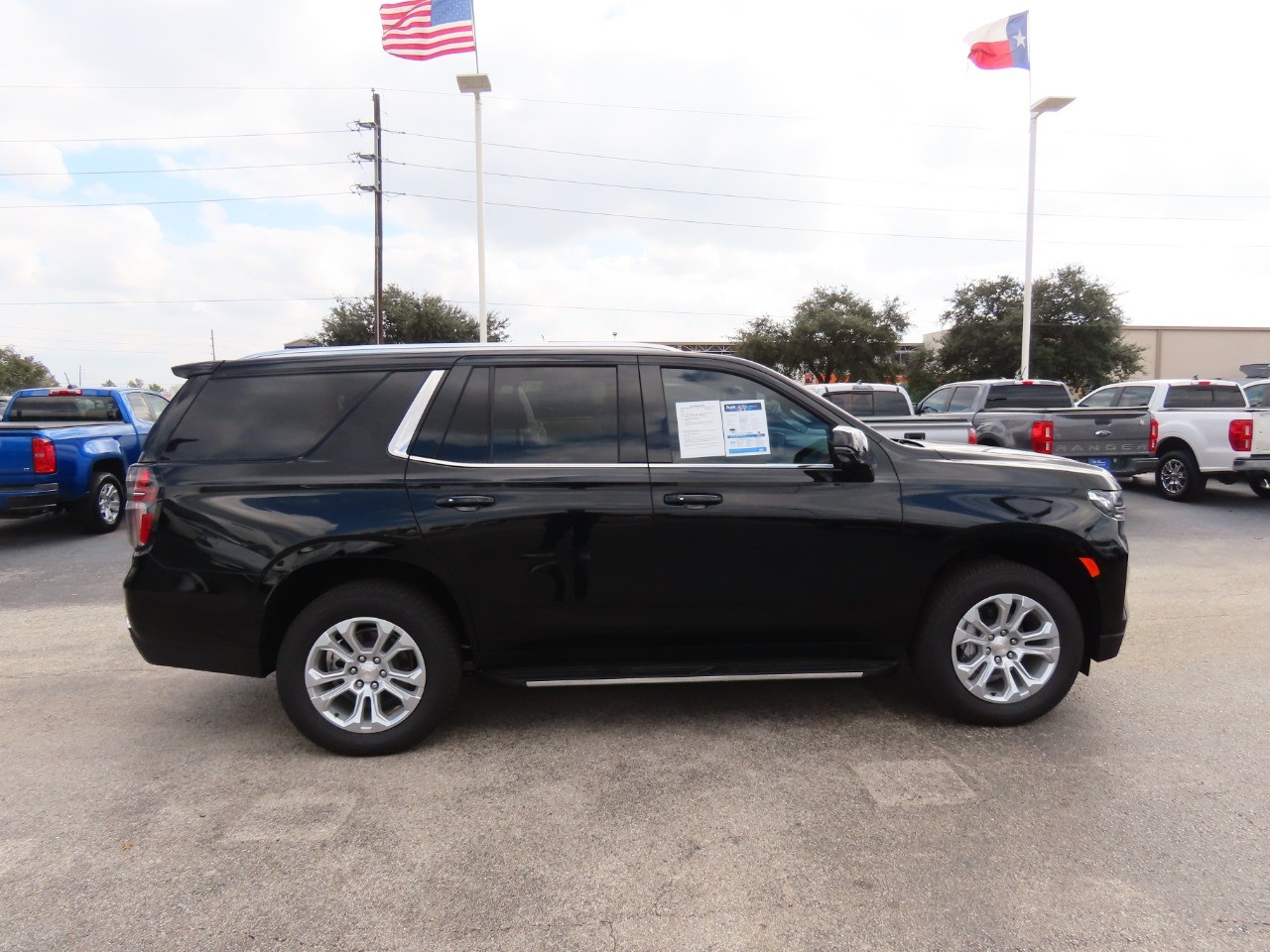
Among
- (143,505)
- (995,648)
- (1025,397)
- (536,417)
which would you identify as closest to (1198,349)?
(1025,397)

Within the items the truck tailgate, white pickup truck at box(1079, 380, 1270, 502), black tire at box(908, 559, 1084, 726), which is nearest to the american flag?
the truck tailgate

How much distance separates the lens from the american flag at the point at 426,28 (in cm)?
1756

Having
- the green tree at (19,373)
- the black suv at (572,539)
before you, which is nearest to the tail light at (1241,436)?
the black suv at (572,539)

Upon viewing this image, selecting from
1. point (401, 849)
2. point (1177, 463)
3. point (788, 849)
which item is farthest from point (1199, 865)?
Result: point (1177, 463)

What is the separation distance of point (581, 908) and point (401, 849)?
76 cm

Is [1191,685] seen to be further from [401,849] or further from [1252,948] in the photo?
[401,849]

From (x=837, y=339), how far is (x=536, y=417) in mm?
43232

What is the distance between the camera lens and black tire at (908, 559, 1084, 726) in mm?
4008

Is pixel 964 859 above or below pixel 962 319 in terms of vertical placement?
below

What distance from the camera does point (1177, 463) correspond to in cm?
1195

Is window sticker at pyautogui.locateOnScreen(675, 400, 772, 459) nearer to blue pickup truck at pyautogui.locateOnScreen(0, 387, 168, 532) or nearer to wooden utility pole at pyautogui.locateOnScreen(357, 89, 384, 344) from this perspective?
blue pickup truck at pyautogui.locateOnScreen(0, 387, 168, 532)

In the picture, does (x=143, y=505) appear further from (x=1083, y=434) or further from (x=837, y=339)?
(x=837, y=339)

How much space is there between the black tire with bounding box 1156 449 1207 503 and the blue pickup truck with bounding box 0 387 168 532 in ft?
44.3

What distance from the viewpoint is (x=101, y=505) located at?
10078mm
